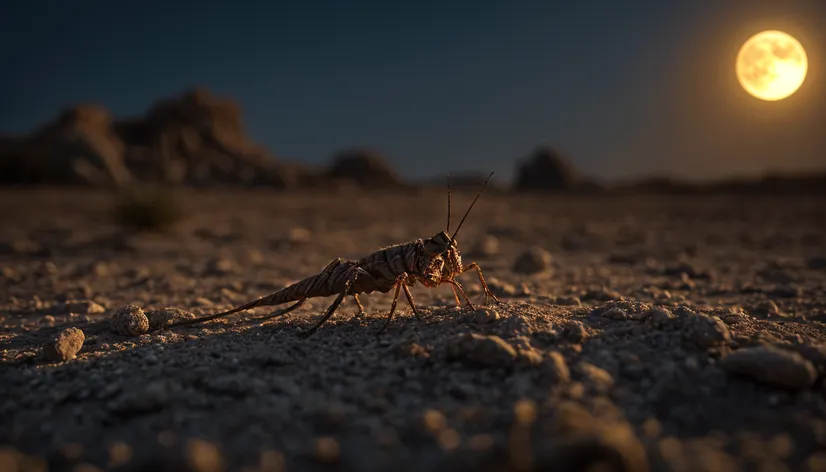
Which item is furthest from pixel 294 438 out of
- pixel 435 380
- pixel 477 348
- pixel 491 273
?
pixel 491 273

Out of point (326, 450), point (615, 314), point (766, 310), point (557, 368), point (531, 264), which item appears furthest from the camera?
point (531, 264)

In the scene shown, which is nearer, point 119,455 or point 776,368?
point 119,455

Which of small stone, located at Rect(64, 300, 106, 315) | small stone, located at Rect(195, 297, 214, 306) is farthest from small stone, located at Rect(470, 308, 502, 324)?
small stone, located at Rect(64, 300, 106, 315)

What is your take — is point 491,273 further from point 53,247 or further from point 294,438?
point 53,247

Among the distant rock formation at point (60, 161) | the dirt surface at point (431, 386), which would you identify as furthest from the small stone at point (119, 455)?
the distant rock formation at point (60, 161)

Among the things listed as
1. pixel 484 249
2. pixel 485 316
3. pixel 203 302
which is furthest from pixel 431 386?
pixel 484 249

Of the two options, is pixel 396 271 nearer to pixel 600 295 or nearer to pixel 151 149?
pixel 600 295
